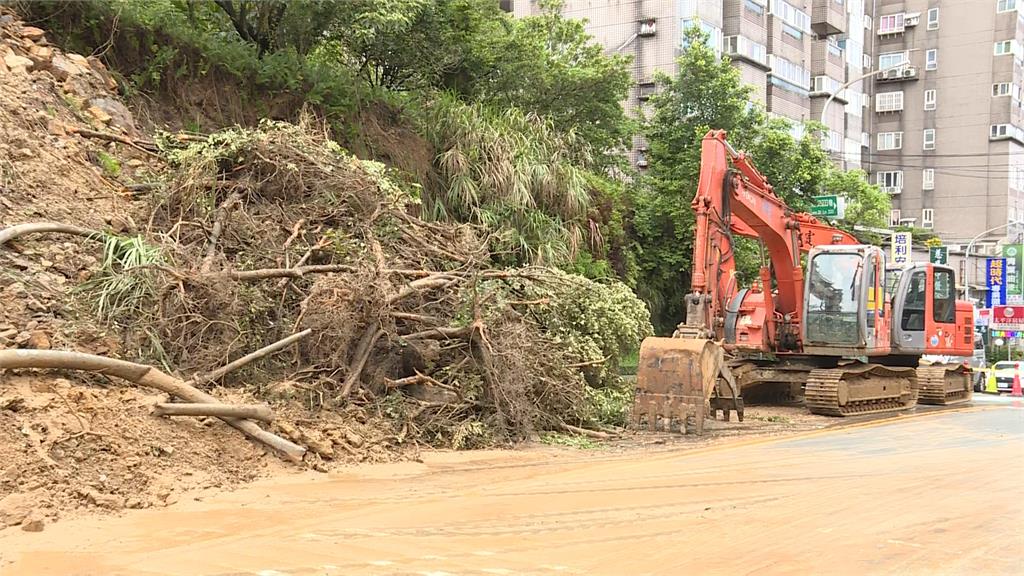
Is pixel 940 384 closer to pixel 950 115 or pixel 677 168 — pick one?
pixel 677 168

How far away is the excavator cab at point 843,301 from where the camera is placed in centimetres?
1548

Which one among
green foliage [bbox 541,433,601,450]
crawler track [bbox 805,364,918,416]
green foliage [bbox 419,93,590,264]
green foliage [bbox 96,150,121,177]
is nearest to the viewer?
green foliage [bbox 541,433,601,450]

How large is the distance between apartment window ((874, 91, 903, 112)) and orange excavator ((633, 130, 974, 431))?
46635mm

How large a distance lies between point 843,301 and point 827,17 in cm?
3636

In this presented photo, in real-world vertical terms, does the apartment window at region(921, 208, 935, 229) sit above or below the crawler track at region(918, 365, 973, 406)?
above

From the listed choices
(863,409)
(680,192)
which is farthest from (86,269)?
(680,192)

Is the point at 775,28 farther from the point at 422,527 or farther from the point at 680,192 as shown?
the point at 422,527

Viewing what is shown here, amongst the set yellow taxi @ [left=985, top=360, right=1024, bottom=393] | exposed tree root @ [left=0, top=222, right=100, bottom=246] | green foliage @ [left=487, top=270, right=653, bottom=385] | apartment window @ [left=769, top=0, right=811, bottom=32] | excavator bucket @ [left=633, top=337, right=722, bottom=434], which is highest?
apartment window @ [left=769, top=0, right=811, bottom=32]

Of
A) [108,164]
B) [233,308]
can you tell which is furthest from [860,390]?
[108,164]

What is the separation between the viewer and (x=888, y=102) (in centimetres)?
6059

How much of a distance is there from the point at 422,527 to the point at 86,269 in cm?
536

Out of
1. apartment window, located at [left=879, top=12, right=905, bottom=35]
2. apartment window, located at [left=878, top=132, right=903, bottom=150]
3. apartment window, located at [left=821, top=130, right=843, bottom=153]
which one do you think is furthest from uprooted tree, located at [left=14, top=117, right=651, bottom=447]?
apartment window, located at [left=879, top=12, right=905, bottom=35]

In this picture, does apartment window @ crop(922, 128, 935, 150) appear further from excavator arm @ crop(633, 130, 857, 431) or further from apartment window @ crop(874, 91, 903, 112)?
excavator arm @ crop(633, 130, 857, 431)

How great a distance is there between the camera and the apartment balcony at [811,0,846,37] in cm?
4703
